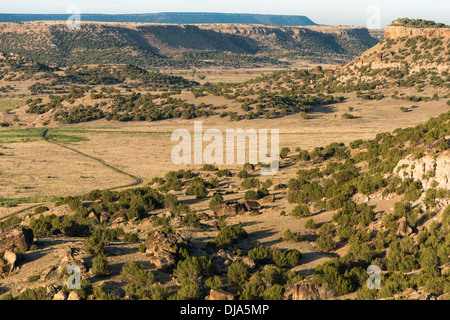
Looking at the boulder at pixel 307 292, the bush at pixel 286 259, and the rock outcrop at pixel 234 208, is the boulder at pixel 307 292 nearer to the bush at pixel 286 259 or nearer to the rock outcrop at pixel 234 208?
the bush at pixel 286 259

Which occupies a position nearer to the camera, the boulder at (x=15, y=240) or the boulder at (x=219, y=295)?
the boulder at (x=219, y=295)

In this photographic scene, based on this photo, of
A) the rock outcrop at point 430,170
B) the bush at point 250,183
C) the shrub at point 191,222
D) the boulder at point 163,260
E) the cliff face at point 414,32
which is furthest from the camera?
the cliff face at point 414,32

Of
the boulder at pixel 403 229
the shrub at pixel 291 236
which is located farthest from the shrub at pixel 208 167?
the boulder at pixel 403 229

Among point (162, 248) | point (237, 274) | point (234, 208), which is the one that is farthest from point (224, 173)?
point (237, 274)

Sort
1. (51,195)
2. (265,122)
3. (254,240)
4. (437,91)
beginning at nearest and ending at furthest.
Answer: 1. (254,240)
2. (51,195)
3. (265,122)
4. (437,91)

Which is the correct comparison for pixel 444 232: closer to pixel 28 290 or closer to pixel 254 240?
pixel 254 240
